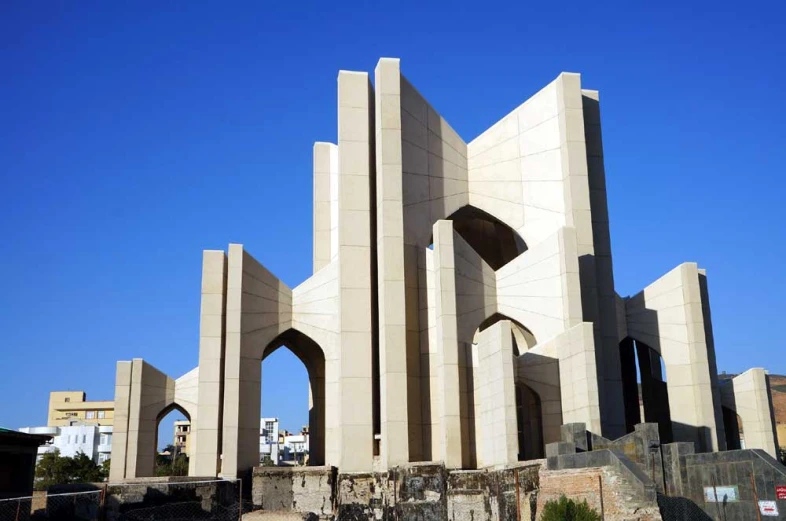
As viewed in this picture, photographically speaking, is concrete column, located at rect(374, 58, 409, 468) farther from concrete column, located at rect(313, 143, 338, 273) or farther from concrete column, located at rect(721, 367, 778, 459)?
concrete column, located at rect(721, 367, 778, 459)

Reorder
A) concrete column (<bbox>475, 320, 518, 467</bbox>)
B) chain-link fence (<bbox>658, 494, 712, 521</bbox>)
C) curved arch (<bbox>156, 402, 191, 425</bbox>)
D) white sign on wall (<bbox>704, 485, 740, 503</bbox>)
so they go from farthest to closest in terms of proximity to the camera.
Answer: curved arch (<bbox>156, 402, 191, 425</bbox>)
concrete column (<bbox>475, 320, 518, 467</bbox>)
chain-link fence (<bbox>658, 494, 712, 521</bbox>)
white sign on wall (<bbox>704, 485, 740, 503</bbox>)

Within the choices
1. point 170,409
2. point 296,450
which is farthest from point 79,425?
point 170,409

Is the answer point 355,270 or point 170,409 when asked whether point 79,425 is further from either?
point 355,270

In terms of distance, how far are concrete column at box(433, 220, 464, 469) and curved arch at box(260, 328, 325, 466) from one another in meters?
8.34

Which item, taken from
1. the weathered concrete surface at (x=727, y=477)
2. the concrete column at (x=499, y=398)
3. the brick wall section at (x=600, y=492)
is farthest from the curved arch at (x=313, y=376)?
the weathered concrete surface at (x=727, y=477)

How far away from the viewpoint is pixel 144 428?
34938mm

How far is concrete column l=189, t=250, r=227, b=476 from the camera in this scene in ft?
102

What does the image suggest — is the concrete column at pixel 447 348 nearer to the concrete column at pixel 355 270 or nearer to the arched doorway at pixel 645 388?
the concrete column at pixel 355 270

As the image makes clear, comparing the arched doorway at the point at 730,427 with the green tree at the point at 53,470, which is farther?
the green tree at the point at 53,470

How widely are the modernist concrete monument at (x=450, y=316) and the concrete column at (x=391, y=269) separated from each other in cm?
7

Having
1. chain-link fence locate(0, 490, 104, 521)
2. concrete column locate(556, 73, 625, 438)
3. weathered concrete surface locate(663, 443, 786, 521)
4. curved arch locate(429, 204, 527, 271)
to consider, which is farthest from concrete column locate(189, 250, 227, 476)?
weathered concrete surface locate(663, 443, 786, 521)

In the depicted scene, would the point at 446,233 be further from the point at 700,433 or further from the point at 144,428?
the point at 144,428

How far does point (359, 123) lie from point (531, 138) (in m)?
6.23

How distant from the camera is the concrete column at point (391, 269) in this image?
2778 cm
